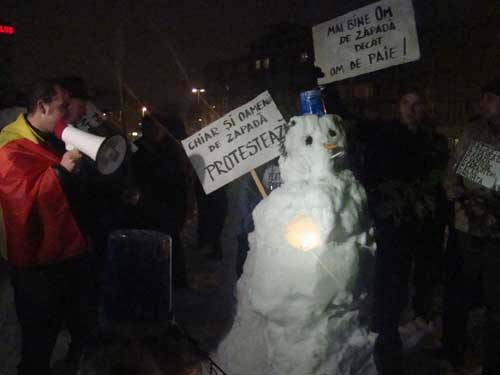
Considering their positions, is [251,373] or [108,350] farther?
[108,350]

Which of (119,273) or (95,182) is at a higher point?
(95,182)

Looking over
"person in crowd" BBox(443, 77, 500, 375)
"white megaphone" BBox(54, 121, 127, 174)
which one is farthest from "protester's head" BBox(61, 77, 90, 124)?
"person in crowd" BBox(443, 77, 500, 375)

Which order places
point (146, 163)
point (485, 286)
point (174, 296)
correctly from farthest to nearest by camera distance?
point (174, 296) < point (146, 163) < point (485, 286)

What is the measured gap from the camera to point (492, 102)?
363 centimetres

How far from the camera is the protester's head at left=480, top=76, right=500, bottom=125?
3602 millimetres

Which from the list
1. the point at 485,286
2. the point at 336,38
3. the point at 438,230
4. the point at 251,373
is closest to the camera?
the point at 251,373

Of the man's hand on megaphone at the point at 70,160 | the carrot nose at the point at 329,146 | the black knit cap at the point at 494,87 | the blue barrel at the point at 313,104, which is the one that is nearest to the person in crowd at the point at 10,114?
the man's hand on megaphone at the point at 70,160

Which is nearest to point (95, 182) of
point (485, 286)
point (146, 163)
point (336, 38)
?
point (146, 163)

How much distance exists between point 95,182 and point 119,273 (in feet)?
2.29

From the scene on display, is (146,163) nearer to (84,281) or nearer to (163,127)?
(163,127)

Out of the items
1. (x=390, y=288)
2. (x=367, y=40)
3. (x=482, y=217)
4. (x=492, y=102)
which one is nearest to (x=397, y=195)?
(x=482, y=217)

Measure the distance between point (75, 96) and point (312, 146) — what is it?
5.84 feet

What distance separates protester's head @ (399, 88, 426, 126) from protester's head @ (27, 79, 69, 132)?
2.85m

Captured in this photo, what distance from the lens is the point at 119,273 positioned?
3.65 metres
